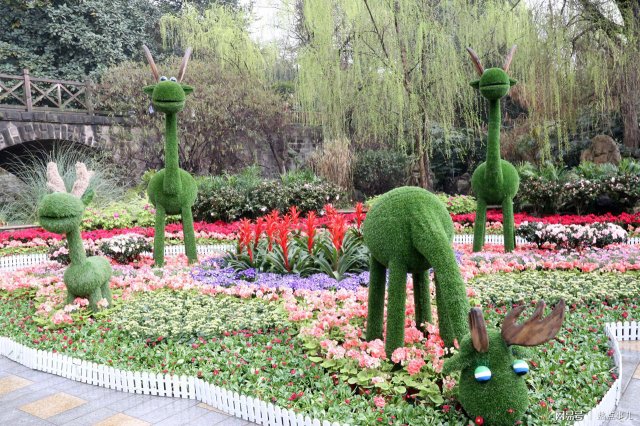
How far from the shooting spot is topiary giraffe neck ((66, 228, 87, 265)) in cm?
561

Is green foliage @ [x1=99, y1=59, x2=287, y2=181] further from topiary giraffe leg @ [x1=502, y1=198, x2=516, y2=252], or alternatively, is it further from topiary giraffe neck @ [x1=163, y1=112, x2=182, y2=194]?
topiary giraffe leg @ [x1=502, y1=198, x2=516, y2=252]

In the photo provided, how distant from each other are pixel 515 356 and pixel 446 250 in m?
0.78

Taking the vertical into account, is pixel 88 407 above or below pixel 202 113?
below

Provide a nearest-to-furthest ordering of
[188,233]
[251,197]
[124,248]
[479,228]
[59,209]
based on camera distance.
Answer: [59,209] < [188,233] < [479,228] < [124,248] < [251,197]

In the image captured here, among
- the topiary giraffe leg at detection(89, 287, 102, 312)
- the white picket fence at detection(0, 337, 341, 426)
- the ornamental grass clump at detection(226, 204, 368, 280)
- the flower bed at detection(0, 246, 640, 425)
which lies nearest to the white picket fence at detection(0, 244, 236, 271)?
the ornamental grass clump at detection(226, 204, 368, 280)

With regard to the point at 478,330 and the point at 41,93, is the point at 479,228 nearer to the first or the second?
the point at 478,330

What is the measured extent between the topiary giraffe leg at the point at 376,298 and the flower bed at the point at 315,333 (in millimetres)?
167

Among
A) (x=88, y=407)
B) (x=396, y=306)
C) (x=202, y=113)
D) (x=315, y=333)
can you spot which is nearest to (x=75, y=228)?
(x=88, y=407)

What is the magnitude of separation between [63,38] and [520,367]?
20610mm

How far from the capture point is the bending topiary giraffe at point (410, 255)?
3531 mm

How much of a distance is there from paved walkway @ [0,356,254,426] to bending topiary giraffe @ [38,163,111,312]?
4.19ft

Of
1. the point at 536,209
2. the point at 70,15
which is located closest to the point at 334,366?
the point at 536,209

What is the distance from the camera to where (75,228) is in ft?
18.4

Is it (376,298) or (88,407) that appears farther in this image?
(376,298)
